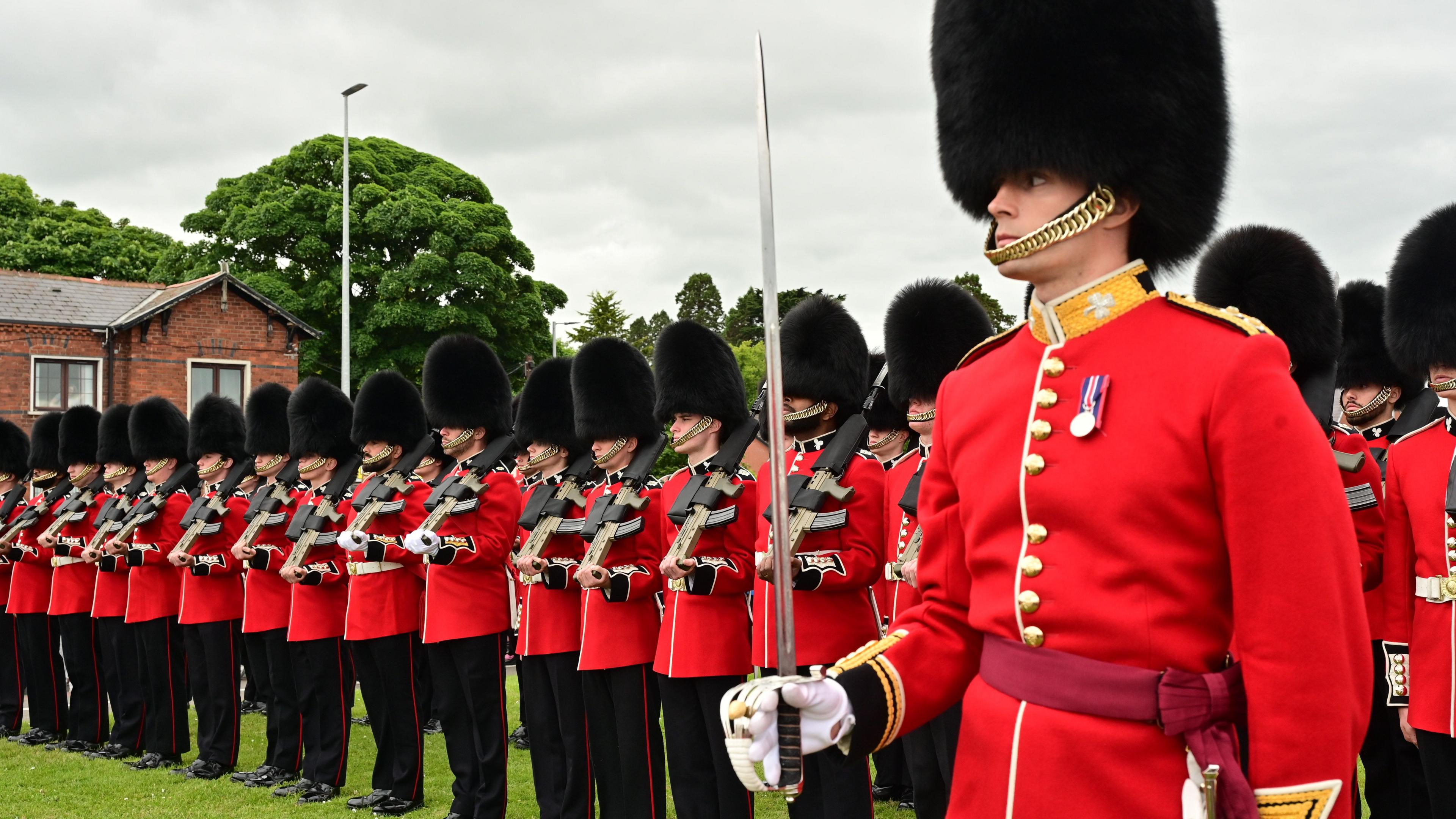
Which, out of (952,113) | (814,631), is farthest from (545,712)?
(952,113)

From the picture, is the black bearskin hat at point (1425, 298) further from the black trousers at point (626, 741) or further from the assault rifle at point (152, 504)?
the assault rifle at point (152, 504)

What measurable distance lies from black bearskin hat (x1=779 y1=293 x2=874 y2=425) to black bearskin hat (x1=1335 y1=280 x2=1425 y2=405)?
7.71ft

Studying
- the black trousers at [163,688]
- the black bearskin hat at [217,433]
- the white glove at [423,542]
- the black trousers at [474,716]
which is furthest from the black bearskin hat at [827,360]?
the black bearskin hat at [217,433]

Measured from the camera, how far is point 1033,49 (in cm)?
228

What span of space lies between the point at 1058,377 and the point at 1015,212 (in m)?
0.31

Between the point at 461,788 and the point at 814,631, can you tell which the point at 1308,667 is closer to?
the point at 814,631

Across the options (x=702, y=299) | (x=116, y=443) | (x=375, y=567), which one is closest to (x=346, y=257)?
(x=116, y=443)

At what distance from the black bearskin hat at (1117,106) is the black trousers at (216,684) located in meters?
6.91

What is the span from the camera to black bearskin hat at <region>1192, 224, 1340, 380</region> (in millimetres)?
4668

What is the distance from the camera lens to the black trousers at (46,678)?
9633mm

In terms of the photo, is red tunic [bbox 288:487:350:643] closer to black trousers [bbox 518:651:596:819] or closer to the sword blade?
black trousers [bbox 518:651:596:819]

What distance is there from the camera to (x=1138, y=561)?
6.08ft

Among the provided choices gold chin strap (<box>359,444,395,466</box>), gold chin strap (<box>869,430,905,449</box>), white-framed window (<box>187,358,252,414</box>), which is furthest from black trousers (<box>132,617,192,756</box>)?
white-framed window (<box>187,358,252,414</box>)

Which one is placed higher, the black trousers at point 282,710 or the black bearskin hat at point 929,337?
the black bearskin hat at point 929,337
